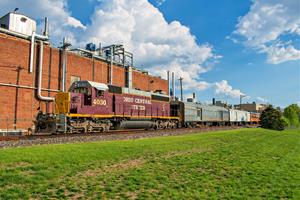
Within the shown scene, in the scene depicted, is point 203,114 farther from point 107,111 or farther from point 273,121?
point 107,111

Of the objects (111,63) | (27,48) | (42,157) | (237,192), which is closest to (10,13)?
(27,48)

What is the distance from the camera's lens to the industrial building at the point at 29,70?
2764 centimetres

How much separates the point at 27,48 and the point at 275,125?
140 feet

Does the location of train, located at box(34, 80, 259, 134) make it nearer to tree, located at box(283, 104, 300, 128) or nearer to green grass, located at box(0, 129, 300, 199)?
green grass, located at box(0, 129, 300, 199)

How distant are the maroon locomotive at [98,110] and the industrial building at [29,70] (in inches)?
302

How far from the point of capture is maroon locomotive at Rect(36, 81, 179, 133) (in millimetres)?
18844

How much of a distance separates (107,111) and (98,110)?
1.07 meters

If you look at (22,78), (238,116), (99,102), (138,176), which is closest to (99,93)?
(99,102)

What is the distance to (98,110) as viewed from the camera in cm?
2130

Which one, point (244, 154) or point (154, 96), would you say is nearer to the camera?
point (244, 154)

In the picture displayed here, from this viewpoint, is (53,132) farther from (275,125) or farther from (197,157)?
(275,125)

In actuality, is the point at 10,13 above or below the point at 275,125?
above

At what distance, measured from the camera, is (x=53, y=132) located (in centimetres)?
1839

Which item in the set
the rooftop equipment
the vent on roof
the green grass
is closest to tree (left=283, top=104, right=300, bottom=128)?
the vent on roof
